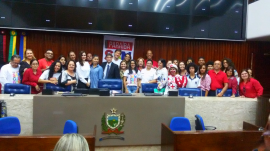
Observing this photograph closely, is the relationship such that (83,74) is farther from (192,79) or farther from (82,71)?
(192,79)

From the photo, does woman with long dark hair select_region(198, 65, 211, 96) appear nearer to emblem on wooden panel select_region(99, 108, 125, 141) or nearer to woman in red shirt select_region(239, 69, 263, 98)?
woman in red shirt select_region(239, 69, 263, 98)

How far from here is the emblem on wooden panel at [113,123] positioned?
3.25 meters

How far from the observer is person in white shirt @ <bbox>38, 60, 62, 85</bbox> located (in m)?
4.46

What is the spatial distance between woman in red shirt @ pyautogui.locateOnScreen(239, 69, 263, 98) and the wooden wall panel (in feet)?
12.4

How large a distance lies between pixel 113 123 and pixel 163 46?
5.45m

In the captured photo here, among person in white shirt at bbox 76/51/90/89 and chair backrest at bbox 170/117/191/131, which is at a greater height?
person in white shirt at bbox 76/51/90/89

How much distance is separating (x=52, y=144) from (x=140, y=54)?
6.18m

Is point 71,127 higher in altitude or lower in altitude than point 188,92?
lower

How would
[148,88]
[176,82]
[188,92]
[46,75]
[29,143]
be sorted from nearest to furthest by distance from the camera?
[29,143] < [188,92] < [46,75] < [148,88] < [176,82]

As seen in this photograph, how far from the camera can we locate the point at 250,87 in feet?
15.3

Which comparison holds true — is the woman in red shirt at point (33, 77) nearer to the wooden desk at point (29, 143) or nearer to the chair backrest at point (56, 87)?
the chair backrest at point (56, 87)

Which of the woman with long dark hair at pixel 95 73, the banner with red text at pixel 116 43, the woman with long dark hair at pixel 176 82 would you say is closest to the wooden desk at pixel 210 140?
the woman with long dark hair at pixel 176 82

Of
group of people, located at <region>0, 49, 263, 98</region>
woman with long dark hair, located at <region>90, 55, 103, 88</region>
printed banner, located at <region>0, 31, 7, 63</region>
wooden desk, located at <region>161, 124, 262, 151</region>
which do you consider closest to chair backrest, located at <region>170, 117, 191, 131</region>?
wooden desk, located at <region>161, 124, 262, 151</region>

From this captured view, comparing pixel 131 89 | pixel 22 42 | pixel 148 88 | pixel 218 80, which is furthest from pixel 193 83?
pixel 22 42
